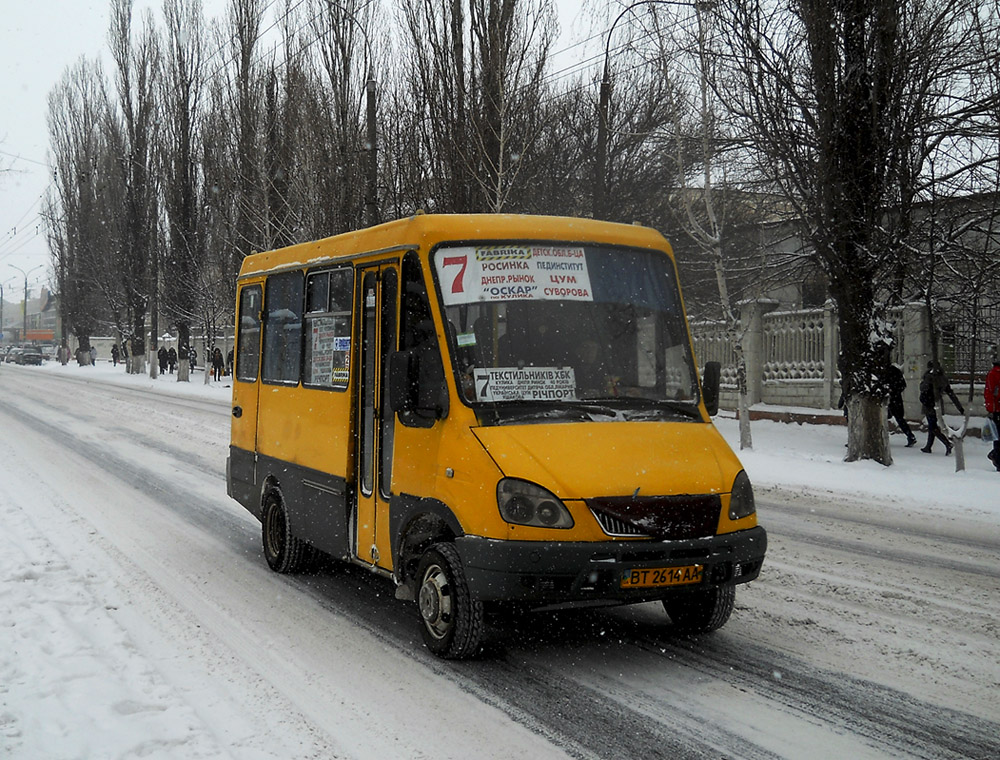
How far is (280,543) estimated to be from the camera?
7.97m

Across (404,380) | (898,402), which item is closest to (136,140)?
(898,402)

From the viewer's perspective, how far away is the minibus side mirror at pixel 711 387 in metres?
6.43

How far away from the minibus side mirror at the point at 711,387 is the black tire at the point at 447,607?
193cm

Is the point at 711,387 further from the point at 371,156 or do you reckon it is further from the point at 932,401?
the point at 371,156

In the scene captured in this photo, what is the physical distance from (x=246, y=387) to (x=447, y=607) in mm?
4163

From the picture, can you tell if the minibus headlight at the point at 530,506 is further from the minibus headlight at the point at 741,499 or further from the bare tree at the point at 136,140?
the bare tree at the point at 136,140

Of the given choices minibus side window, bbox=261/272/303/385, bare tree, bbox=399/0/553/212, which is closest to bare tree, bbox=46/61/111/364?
bare tree, bbox=399/0/553/212

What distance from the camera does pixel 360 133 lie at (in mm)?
27812

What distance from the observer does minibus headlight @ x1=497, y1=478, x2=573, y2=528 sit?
5.12 m

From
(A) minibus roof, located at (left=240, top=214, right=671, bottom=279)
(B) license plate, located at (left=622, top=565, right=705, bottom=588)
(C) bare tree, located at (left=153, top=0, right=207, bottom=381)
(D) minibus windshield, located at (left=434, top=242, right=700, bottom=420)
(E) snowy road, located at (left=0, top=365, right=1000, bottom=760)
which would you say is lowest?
(E) snowy road, located at (left=0, top=365, right=1000, bottom=760)

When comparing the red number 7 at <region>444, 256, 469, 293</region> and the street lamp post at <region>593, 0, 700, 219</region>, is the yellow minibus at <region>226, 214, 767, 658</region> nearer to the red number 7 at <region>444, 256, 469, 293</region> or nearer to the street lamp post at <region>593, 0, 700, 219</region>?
the red number 7 at <region>444, 256, 469, 293</region>

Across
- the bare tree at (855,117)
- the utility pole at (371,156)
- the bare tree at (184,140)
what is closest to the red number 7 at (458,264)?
the bare tree at (855,117)

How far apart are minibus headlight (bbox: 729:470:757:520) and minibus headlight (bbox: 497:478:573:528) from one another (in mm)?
944

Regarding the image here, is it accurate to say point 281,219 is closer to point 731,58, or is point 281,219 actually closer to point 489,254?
point 731,58
